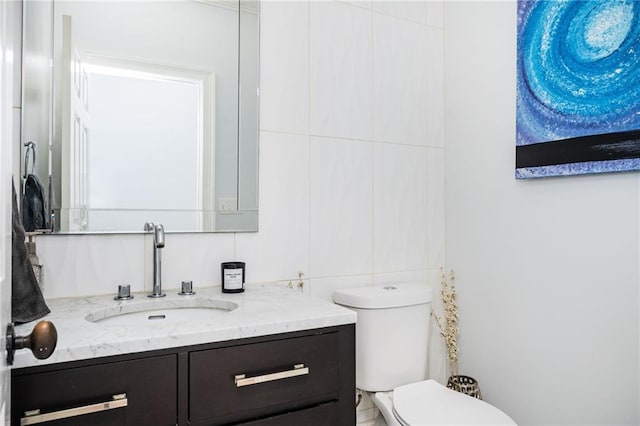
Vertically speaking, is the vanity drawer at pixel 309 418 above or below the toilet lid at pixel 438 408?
above

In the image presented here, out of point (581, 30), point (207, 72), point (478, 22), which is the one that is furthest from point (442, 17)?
point (207, 72)

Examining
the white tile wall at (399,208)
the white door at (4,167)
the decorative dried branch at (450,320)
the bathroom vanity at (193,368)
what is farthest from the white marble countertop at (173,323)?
the decorative dried branch at (450,320)

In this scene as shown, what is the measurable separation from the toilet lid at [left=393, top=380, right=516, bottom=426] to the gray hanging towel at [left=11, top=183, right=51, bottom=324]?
111 cm

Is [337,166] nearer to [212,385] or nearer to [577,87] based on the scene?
[577,87]

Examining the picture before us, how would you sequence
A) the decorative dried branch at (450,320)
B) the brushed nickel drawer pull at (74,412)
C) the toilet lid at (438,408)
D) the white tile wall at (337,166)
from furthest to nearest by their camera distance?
1. the decorative dried branch at (450,320)
2. the white tile wall at (337,166)
3. the toilet lid at (438,408)
4. the brushed nickel drawer pull at (74,412)

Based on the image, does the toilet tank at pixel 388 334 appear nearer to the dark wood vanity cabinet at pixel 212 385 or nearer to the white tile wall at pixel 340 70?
the dark wood vanity cabinet at pixel 212 385

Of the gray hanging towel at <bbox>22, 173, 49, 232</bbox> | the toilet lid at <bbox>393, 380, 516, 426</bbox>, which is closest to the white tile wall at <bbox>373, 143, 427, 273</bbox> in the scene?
the toilet lid at <bbox>393, 380, 516, 426</bbox>

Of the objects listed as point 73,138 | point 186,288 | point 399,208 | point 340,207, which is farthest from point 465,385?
point 73,138

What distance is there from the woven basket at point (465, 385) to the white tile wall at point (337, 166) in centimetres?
37

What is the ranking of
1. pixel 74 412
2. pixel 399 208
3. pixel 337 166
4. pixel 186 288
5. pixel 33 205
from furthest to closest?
pixel 399 208, pixel 337 166, pixel 186 288, pixel 33 205, pixel 74 412

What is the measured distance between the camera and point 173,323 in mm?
1081

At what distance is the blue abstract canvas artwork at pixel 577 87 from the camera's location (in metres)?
1.35

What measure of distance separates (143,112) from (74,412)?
0.94m

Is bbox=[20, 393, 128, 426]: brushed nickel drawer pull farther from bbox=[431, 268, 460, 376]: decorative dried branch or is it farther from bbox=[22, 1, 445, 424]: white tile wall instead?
bbox=[431, 268, 460, 376]: decorative dried branch
